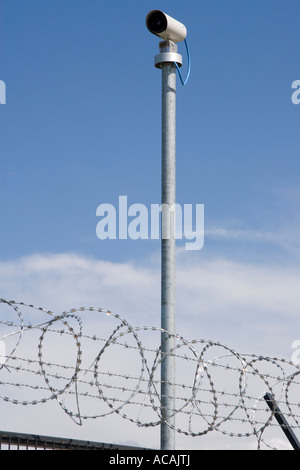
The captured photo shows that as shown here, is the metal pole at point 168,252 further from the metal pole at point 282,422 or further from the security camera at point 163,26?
the metal pole at point 282,422

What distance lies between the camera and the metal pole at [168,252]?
1533 cm

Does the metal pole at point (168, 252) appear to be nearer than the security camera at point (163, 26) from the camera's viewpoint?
Yes

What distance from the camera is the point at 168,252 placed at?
53.6 ft

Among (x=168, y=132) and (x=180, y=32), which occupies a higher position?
(x=180, y=32)

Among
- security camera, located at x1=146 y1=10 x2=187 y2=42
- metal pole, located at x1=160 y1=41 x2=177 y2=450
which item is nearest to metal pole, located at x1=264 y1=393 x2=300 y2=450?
metal pole, located at x1=160 y1=41 x2=177 y2=450

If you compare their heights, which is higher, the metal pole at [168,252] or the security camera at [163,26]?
the security camera at [163,26]

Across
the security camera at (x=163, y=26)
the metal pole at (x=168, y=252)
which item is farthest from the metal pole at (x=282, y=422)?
the security camera at (x=163, y=26)

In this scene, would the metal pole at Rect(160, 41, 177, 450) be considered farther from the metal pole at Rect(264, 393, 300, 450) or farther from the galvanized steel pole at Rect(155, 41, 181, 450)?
the metal pole at Rect(264, 393, 300, 450)

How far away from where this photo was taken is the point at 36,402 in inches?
501

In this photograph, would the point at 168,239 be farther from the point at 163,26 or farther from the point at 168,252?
the point at 163,26

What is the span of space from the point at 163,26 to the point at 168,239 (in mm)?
4142
